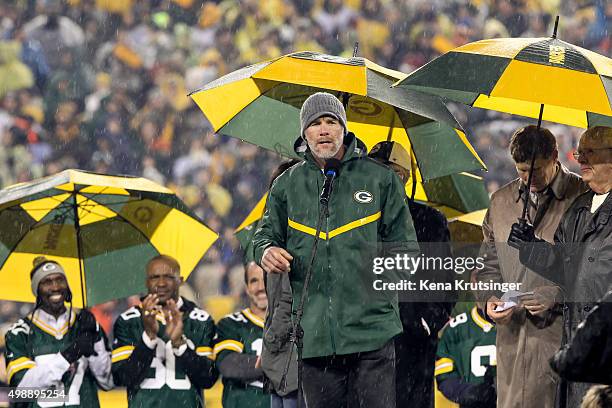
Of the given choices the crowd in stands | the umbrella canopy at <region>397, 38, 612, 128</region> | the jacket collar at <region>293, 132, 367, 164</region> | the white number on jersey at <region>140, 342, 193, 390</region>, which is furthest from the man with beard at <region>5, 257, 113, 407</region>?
the crowd in stands

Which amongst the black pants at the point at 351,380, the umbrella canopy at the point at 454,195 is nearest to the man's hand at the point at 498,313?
the black pants at the point at 351,380

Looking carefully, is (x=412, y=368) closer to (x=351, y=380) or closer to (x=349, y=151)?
(x=351, y=380)

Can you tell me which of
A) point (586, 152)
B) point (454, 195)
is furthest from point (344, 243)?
point (454, 195)

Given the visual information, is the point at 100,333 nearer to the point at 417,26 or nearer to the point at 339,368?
the point at 339,368

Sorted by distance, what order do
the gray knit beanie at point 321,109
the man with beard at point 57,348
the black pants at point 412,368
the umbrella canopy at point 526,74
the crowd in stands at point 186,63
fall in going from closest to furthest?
the gray knit beanie at point 321,109, the umbrella canopy at point 526,74, the black pants at point 412,368, the man with beard at point 57,348, the crowd in stands at point 186,63

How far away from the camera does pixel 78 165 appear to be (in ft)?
41.9

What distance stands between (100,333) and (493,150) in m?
5.62

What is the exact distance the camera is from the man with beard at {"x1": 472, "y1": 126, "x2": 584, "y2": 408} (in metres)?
6.02

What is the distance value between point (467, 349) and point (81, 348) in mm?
2348

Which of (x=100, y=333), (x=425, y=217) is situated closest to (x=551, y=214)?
(x=425, y=217)

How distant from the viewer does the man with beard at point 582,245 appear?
216 inches

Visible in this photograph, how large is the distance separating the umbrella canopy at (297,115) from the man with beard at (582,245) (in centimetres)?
123

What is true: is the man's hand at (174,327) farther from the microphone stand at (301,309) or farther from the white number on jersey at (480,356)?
the microphone stand at (301,309)

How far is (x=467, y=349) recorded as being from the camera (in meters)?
8.36
